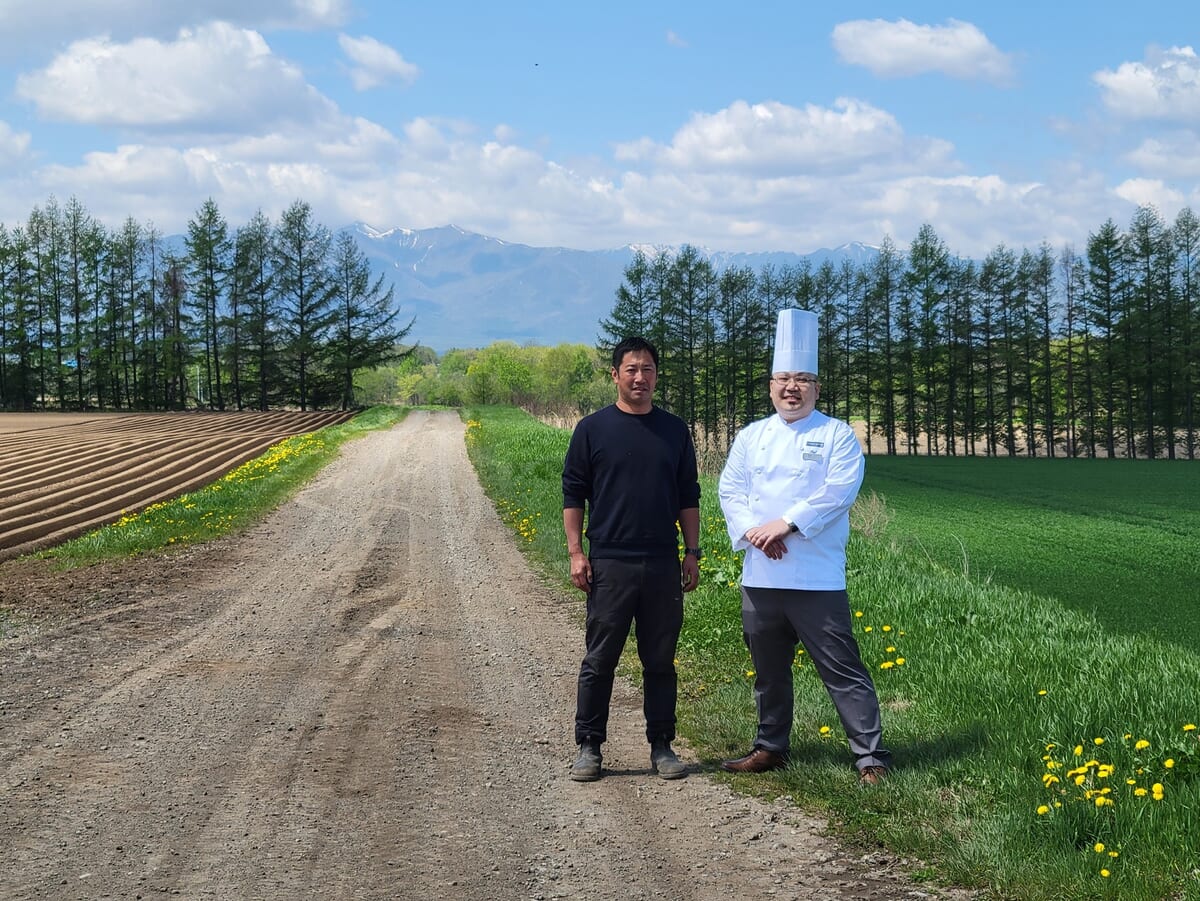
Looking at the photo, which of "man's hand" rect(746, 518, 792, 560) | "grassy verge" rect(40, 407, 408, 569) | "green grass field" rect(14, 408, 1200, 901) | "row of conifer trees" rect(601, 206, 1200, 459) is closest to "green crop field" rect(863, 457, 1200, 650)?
"green grass field" rect(14, 408, 1200, 901)

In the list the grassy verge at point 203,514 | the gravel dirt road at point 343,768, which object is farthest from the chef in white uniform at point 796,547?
the grassy verge at point 203,514

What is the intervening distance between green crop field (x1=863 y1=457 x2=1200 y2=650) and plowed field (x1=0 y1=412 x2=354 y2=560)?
41.0 feet

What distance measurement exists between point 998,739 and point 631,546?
2.04 metres

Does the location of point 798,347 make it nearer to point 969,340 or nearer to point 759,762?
point 759,762

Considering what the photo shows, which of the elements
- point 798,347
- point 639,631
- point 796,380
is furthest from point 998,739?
point 798,347

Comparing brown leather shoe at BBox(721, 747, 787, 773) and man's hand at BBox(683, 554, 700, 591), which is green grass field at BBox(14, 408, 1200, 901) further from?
man's hand at BBox(683, 554, 700, 591)

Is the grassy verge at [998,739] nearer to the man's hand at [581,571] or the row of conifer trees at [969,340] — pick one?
the man's hand at [581,571]

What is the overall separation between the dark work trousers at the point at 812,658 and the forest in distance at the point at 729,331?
218 ft

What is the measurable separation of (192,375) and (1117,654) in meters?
79.6

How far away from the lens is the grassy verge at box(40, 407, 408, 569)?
44.3 ft

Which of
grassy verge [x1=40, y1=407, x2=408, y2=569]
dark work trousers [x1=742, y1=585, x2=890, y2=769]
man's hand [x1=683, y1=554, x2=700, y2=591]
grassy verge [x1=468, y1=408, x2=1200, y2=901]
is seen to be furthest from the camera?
grassy verge [x1=40, y1=407, x2=408, y2=569]

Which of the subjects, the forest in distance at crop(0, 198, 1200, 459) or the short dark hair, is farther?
the forest in distance at crop(0, 198, 1200, 459)

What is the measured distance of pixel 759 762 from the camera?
539cm

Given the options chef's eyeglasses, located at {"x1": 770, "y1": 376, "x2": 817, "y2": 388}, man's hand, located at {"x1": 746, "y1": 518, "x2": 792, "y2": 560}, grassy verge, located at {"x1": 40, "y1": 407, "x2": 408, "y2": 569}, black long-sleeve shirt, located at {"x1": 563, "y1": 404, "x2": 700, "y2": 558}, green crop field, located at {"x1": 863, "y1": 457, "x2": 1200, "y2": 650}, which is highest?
chef's eyeglasses, located at {"x1": 770, "y1": 376, "x2": 817, "y2": 388}
